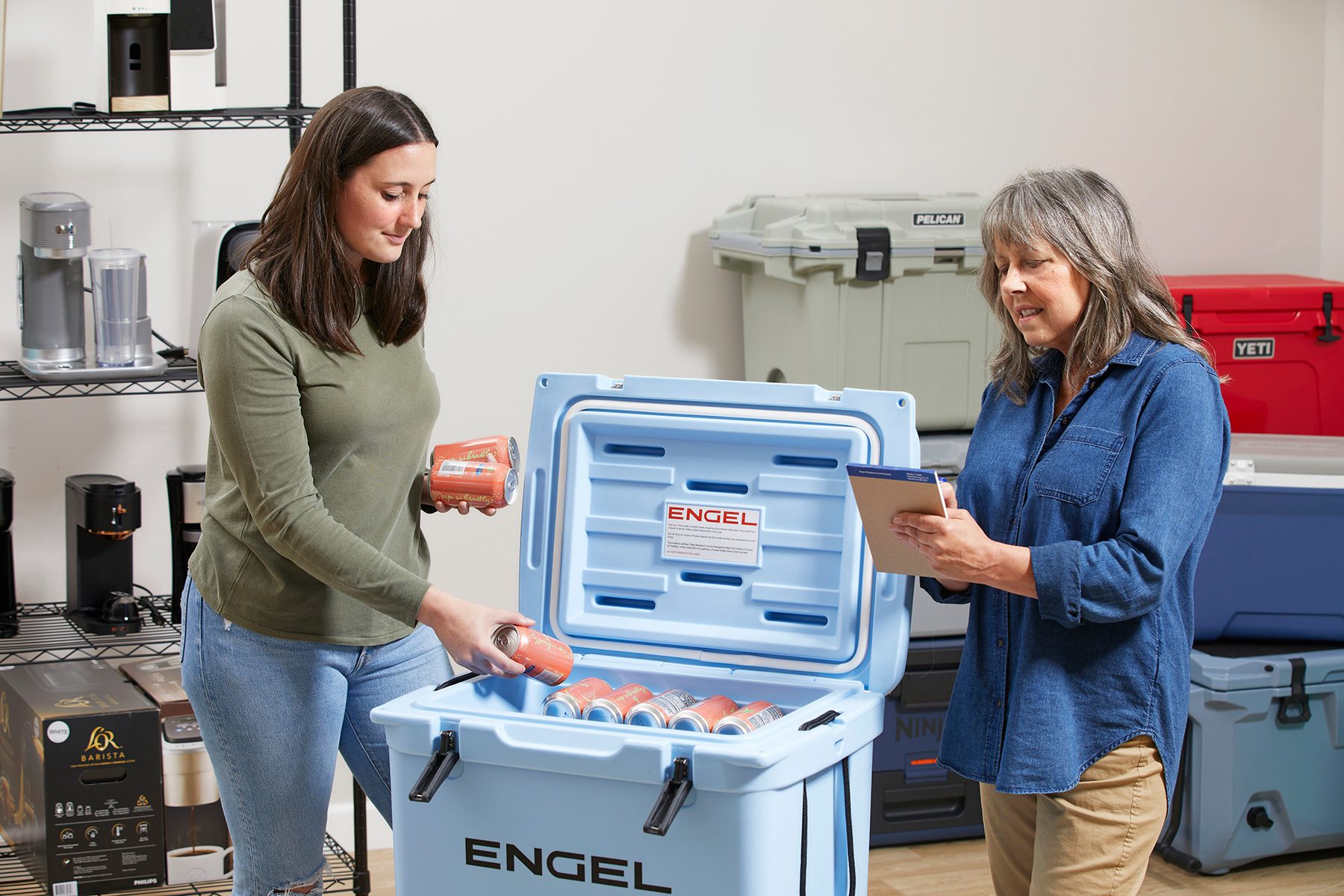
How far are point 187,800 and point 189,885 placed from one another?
0.52 ft

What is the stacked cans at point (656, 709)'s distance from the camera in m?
1.63

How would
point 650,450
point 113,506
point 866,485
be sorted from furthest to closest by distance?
point 113,506 → point 650,450 → point 866,485

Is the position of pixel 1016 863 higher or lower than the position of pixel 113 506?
lower

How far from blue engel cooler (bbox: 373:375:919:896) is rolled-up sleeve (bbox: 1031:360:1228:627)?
0.24 meters

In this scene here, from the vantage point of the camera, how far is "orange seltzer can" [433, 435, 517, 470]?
5.95 ft

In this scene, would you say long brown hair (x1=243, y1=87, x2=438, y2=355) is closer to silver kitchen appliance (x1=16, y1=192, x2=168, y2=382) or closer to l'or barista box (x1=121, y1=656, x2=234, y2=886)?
silver kitchen appliance (x1=16, y1=192, x2=168, y2=382)

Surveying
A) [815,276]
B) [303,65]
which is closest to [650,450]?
[815,276]

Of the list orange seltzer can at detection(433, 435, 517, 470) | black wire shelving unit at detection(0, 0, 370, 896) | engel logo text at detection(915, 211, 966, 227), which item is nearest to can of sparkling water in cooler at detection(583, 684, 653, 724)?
orange seltzer can at detection(433, 435, 517, 470)

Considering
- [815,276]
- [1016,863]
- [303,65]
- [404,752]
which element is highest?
[303,65]

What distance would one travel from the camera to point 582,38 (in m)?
3.04

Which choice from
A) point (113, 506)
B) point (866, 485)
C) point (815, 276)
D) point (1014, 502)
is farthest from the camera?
point (815, 276)

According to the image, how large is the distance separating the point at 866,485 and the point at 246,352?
2.28ft

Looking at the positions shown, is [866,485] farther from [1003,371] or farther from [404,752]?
[404,752]

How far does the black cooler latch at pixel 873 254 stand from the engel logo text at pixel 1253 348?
88cm
